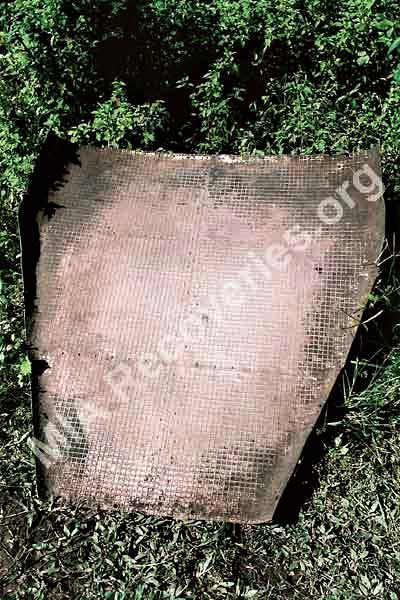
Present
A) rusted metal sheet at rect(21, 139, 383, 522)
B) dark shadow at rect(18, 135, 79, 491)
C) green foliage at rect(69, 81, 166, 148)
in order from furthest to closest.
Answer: green foliage at rect(69, 81, 166, 148), dark shadow at rect(18, 135, 79, 491), rusted metal sheet at rect(21, 139, 383, 522)

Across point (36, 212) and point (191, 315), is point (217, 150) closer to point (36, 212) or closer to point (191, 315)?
point (36, 212)

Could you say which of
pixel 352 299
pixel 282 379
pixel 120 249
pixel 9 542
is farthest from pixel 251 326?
pixel 9 542

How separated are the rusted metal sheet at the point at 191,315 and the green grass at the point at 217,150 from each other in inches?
10.0

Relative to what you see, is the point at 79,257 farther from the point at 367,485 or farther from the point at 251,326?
the point at 367,485

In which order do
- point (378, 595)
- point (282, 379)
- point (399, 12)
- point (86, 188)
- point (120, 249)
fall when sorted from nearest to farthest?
point (378, 595) < point (282, 379) < point (120, 249) < point (86, 188) < point (399, 12)

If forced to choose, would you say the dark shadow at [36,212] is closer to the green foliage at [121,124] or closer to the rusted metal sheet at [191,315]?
the rusted metal sheet at [191,315]

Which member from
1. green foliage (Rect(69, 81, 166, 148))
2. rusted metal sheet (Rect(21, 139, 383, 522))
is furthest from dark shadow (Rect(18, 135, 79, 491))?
green foliage (Rect(69, 81, 166, 148))

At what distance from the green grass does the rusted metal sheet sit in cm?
25

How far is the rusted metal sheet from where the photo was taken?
2.48 metres

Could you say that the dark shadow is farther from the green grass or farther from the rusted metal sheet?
the green grass

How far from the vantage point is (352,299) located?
267 cm

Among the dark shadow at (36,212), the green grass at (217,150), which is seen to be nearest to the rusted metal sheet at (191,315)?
the dark shadow at (36,212)

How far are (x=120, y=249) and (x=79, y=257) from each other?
20 centimetres

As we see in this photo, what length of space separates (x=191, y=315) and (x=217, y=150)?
1.47m
